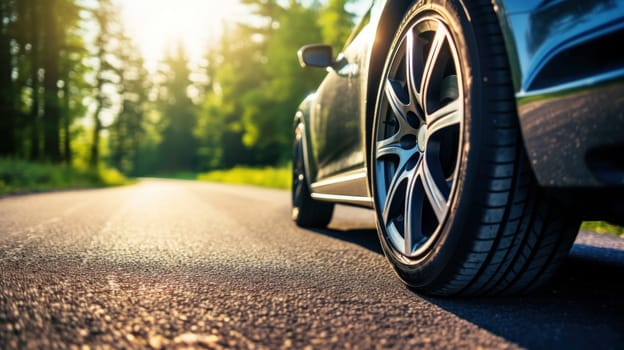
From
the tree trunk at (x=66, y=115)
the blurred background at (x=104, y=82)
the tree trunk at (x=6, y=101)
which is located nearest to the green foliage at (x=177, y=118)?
the blurred background at (x=104, y=82)

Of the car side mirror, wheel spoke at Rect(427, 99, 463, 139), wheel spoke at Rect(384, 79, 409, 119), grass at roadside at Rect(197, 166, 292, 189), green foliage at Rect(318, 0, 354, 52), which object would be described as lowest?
grass at roadside at Rect(197, 166, 292, 189)

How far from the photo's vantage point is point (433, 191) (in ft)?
5.95

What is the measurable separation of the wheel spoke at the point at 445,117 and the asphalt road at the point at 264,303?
0.67 meters

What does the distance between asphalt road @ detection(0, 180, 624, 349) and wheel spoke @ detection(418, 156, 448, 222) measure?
361 mm

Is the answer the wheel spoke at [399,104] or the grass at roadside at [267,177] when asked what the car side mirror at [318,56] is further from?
the grass at roadside at [267,177]

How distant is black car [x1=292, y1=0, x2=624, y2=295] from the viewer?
126 cm

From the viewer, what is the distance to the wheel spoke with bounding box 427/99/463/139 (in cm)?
170

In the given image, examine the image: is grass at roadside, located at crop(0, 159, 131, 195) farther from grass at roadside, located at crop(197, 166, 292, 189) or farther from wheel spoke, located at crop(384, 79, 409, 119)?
wheel spoke, located at crop(384, 79, 409, 119)

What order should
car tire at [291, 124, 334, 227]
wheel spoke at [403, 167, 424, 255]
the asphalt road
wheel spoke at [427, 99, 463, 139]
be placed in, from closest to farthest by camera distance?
the asphalt road
wheel spoke at [427, 99, 463, 139]
wheel spoke at [403, 167, 424, 255]
car tire at [291, 124, 334, 227]

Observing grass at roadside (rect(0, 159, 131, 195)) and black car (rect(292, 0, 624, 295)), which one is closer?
black car (rect(292, 0, 624, 295))

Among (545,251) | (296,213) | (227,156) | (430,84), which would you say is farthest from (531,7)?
(227,156)

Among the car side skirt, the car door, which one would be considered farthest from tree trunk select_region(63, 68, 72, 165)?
the car side skirt

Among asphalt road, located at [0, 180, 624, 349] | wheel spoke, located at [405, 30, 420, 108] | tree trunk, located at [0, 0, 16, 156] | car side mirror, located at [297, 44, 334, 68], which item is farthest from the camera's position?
tree trunk, located at [0, 0, 16, 156]

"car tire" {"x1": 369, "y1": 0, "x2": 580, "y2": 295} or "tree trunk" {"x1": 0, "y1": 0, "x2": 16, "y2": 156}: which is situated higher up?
"tree trunk" {"x1": 0, "y1": 0, "x2": 16, "y2": 156}
